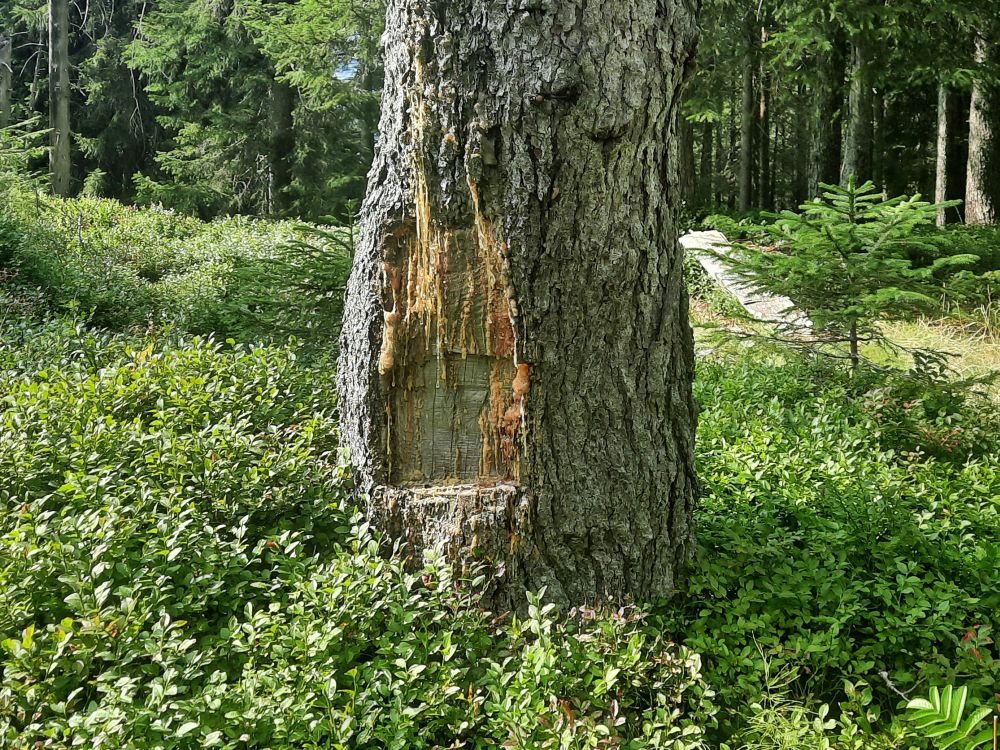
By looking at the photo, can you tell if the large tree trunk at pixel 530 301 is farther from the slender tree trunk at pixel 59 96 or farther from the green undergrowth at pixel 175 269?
the slender tree trunk at pixel 59 96

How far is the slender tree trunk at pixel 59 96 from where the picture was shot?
19.1 meters

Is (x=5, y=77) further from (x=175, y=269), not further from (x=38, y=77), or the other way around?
(x=175, y=269)

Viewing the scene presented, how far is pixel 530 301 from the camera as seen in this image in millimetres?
2607

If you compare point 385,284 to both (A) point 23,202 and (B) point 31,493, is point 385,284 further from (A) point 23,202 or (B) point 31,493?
(A) point 23,202

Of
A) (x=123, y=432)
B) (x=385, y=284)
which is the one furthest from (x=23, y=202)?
(x=385, y=284)

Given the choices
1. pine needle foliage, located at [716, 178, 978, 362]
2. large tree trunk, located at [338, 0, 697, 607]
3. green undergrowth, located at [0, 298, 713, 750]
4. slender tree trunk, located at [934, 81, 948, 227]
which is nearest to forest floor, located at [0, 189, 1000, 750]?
green undergrowth, located at [0, 298, 713, 750]

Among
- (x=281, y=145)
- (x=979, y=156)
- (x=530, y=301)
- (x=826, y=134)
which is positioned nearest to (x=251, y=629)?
(x=530, y=301)

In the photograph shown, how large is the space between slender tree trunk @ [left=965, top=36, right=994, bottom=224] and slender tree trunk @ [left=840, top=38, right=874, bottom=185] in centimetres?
171

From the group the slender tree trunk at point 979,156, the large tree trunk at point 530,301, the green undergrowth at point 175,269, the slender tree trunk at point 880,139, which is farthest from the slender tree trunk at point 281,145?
the large tree trunk at point 530,301

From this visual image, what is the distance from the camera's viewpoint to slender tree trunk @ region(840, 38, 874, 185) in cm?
978

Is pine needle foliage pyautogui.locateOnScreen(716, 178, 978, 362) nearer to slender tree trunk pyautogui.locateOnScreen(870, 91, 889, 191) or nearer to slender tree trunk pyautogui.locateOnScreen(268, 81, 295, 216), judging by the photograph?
slender tree trunk pyautogui.locateOnScreen(268, 81, 295, 216)

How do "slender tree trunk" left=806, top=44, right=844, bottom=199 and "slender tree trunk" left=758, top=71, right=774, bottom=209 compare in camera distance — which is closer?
"slender tree trunk" left=806, top=44, right=844, bottom=199

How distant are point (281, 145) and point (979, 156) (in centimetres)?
1514

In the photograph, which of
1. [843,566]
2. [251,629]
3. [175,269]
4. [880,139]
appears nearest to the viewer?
[251,629]
